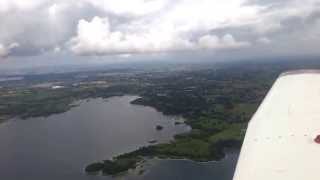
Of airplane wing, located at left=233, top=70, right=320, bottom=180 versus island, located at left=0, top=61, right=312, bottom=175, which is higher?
airplane wing, located at left=233, top=70, right=320, bottom=180

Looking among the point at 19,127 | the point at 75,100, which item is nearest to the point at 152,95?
the point at 75,100

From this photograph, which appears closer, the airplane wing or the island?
the airplane wing

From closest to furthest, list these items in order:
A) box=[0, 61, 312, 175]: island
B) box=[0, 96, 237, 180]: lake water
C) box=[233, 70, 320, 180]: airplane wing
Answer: box=[233, 70, 320, 180]: airplane wing, box=[0, 96, 237, 180]: lake water, box=[0, 61, 312, 175]: island

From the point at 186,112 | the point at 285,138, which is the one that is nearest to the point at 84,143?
the point at 186,112

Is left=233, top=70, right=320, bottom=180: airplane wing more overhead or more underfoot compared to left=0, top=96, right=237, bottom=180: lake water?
more overhead

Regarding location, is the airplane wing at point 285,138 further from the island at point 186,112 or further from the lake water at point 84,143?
the island at point 186,112

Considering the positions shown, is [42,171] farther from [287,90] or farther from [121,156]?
[287,90]

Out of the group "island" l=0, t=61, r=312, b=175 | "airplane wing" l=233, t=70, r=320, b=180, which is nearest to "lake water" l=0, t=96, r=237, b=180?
"island" l=0, t=61, r=312, b=175

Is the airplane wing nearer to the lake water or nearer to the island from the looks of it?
the lake water

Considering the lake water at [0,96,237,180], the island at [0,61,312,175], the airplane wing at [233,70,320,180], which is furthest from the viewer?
the island at [0,61,312,175]
